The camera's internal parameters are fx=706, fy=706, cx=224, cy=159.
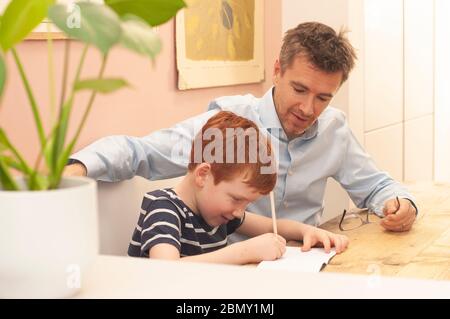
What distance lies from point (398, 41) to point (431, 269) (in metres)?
1.74

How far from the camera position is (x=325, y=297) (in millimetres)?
504

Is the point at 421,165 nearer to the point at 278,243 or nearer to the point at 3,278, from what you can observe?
the point at 278,243

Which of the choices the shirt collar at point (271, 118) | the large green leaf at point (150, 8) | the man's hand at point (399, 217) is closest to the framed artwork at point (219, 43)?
the shirt collar at point (271, 118)

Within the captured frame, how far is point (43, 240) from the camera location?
485 millimetres

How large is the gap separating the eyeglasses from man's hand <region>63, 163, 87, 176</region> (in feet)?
1.54

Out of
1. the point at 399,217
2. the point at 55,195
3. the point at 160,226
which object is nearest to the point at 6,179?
the point at 55,195

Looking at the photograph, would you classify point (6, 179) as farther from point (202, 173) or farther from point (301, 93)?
point (301, 93)

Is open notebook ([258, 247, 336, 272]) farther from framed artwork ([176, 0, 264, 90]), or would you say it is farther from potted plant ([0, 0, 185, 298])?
framed artwork ([176, 0, 264, 90])

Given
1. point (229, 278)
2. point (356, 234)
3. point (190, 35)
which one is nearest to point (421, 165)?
point (190, 35)

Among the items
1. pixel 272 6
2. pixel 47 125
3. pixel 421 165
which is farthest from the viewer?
A: pixel 421 165

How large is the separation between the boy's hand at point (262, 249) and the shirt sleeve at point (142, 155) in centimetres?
26

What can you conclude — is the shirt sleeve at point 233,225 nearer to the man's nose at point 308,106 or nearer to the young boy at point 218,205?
the young boy at point 218,205

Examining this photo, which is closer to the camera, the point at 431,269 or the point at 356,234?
the point at 431,269

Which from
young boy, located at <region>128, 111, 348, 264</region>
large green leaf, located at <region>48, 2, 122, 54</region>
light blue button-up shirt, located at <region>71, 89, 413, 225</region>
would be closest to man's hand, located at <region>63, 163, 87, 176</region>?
young boy, located at <region>128, 111, 348, 264</region>
